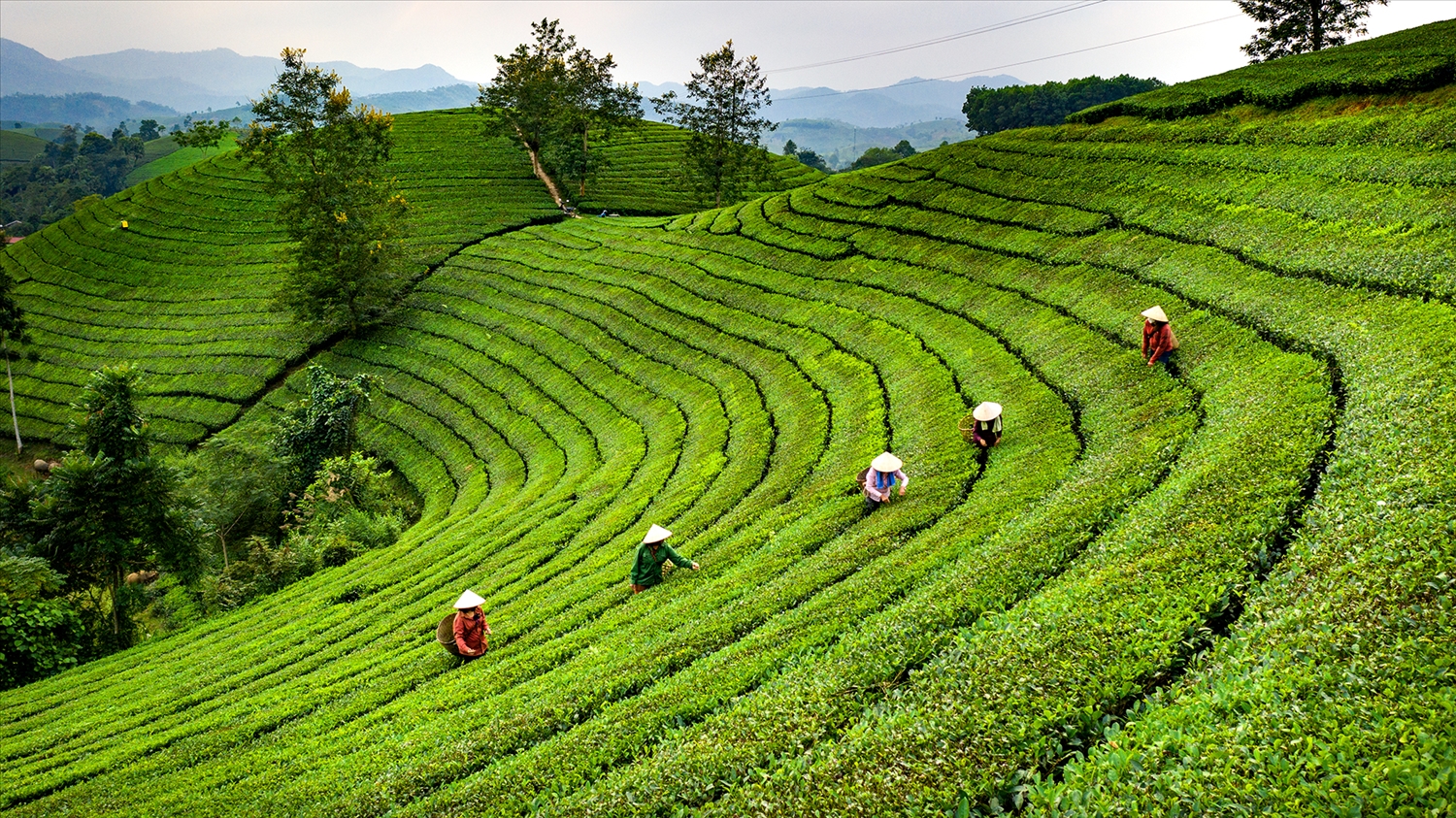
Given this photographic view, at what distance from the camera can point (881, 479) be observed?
1541 centimetres

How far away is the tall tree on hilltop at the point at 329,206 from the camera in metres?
47.3

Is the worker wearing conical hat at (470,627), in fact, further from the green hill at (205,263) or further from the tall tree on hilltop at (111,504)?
the green hill at (205,263)

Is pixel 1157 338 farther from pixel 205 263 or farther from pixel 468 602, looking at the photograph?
pixel 205 263

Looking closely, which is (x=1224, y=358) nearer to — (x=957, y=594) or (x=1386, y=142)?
(x=957, y=594)

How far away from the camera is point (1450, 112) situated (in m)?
22.1

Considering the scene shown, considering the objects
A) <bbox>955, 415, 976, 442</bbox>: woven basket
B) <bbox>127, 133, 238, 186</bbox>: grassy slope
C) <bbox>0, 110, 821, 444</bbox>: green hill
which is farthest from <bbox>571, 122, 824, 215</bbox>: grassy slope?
<bbox>127, 133, 238, 186</bbox>: grassy slope

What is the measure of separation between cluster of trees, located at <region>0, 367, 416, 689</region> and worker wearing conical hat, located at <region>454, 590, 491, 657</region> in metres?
16.2

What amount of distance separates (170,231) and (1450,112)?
85344 millimetres

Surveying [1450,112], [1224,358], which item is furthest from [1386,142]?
[1224,358]

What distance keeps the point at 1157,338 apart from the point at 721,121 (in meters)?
56.5

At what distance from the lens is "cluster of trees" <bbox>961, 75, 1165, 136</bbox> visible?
409 feet

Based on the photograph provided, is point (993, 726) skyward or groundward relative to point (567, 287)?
groundward

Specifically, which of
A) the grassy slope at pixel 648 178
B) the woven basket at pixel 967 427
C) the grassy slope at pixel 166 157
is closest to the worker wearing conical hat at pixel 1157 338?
the woven basket at pixel 967 427

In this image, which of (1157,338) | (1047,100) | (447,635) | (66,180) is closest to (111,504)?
(447,635)
